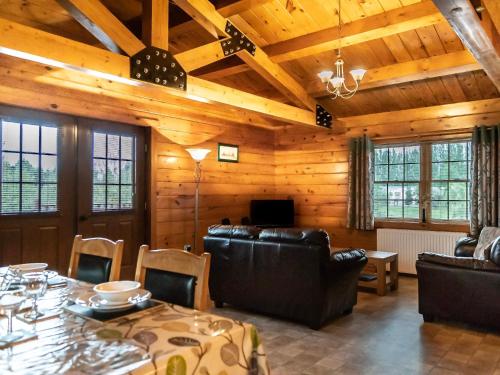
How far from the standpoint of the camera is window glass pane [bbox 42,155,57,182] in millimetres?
4309

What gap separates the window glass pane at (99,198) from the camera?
473cm

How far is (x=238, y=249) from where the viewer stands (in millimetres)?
3912

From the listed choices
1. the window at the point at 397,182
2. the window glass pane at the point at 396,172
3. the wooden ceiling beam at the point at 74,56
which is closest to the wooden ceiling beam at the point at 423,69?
the window at the point at 397,182

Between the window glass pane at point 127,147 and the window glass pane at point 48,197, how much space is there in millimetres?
977

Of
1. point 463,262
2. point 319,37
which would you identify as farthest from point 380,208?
point 319,37

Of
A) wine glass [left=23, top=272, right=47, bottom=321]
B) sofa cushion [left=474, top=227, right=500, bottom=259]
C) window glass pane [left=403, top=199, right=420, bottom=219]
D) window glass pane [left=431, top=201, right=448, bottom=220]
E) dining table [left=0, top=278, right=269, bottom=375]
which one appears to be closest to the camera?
dining table [left=0, top=278, right=269, bottom=375]

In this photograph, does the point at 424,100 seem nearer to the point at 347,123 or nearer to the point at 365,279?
the point at 347,123

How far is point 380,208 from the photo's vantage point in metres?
6.42

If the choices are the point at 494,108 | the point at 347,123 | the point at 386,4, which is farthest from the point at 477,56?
the point at 347,123

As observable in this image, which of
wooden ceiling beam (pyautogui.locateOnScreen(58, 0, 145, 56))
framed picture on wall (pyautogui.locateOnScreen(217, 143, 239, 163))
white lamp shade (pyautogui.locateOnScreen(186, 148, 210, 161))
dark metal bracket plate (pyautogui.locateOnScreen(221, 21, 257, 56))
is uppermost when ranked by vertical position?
dark metal bracket plate (pyautogui.locateOnScreen(221, 21, 257, 56))

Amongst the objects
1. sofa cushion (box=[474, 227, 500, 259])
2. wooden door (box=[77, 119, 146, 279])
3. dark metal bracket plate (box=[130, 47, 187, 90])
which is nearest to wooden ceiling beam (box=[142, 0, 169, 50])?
dark metal bracket plate (box=[130, 47, 187, 90])

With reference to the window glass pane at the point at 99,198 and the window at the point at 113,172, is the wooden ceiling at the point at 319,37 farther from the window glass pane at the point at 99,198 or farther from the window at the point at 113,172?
the window glass pane at the point at 99,198

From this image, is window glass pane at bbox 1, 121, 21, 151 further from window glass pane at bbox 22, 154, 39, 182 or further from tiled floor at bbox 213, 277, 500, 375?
tiled floor at bbox 213, 277, 500, 375

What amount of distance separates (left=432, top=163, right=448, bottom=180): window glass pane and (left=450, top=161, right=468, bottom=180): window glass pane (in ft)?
0.26
